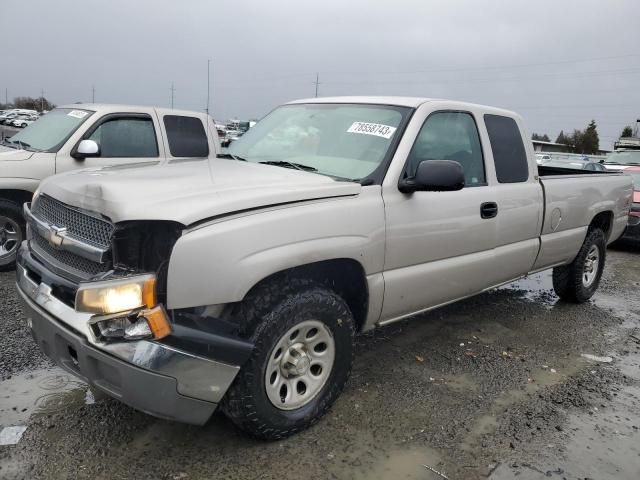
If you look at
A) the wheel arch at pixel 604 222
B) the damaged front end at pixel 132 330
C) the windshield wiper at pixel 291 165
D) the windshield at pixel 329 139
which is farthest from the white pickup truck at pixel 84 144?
the wheel arch at pixel 604 222

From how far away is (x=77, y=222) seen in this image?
268 cm

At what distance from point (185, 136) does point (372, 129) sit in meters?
3.82

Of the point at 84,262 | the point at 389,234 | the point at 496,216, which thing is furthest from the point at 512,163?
the point at 84,262

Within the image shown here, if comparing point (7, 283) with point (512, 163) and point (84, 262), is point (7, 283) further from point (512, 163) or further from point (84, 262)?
point (512, 163)

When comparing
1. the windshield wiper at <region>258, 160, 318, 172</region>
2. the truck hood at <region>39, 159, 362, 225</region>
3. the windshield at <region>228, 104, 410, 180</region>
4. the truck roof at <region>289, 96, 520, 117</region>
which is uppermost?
the truck roof at <region>289, 96, 520, 117</region>

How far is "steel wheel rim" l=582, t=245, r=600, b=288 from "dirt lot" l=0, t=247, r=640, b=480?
129cm

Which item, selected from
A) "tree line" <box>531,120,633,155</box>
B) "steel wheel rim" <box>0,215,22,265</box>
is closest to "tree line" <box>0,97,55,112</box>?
"tree line" <box>531,120,633,155</box>

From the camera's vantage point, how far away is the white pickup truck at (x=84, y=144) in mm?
5762

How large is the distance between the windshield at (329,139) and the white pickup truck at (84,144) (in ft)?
7.31

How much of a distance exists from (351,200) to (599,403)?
2.23m

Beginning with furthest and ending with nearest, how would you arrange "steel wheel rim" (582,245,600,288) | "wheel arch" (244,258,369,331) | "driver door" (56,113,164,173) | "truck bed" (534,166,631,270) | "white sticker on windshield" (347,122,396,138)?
"driver door" (56,113,164,173), "steel wheel rim" (582,245,600,288), "truck bed" (534,166,631,270), "white sticker on windshield" (347,122,396,138), "wheel arch" (244,258,369,331)

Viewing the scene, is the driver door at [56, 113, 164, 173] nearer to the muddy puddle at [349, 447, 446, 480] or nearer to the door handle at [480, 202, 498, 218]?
the door handle at [480, 202, 498, 218]

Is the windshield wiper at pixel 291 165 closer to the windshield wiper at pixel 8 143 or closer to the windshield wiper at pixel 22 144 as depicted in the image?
the windshield wiper at pixel 22 144

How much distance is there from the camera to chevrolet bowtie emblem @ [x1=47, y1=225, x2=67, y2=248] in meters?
2.69
